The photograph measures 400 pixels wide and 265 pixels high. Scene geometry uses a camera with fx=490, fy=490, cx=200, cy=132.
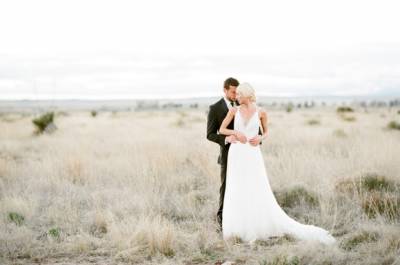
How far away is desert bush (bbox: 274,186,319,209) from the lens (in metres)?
7.86

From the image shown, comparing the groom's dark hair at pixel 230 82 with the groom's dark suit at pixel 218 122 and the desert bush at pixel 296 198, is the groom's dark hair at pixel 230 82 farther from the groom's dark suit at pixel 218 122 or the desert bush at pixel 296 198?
the desert bush at pixel 296 198

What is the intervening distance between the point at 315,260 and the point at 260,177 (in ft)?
4.26

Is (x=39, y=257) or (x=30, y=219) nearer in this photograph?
(x=39, y=257)

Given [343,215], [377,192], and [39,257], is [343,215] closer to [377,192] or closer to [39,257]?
[377,192]

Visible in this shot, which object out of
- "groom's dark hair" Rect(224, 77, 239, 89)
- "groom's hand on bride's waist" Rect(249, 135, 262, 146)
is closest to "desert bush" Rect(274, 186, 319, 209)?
"groom's hand on bride's waist" Rect(249, 135, 262, 146)

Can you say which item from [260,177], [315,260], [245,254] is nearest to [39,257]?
[245,254]

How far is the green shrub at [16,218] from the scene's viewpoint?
24.0 feet

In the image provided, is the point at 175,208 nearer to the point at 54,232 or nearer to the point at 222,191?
the point at 222,191

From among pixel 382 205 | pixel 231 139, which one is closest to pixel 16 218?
pixel 231 139

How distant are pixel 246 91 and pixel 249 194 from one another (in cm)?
133

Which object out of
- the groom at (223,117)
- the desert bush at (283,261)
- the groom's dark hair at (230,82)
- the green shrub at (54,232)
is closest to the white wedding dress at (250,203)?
the groom at (223,117)

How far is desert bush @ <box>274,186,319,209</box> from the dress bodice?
2258 millimetres

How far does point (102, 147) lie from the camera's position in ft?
50.8

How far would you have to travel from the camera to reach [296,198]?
8031mm
